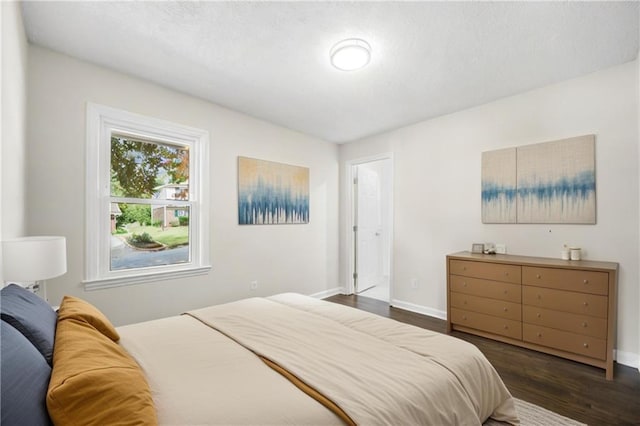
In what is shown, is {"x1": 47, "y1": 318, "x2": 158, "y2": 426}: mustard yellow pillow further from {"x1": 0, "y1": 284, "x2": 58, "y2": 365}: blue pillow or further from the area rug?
the area rug

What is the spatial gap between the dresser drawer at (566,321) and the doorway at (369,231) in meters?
2.02

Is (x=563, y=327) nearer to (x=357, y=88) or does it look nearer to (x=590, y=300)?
(x=590, y=300)

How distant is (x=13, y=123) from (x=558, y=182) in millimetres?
4261

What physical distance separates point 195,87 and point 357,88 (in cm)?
162

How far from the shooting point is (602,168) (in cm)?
261

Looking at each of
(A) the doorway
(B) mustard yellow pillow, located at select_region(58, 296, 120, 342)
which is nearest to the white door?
(A) the doorway

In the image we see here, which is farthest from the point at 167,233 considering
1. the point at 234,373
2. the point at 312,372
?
the point at 312,372

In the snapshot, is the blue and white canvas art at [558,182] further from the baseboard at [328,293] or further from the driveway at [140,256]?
the driveway at [140,256]

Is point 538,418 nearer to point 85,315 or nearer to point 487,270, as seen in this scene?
point 487,270

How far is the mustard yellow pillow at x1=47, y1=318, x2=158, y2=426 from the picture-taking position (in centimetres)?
81

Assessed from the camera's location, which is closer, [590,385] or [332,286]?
[590,385]

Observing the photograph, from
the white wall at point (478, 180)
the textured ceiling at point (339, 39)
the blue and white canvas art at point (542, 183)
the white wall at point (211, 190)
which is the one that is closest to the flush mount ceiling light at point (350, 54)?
the textured ceiling at point (339, 39)

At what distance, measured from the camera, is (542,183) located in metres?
2.92

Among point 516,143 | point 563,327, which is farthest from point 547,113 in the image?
point 563,327
